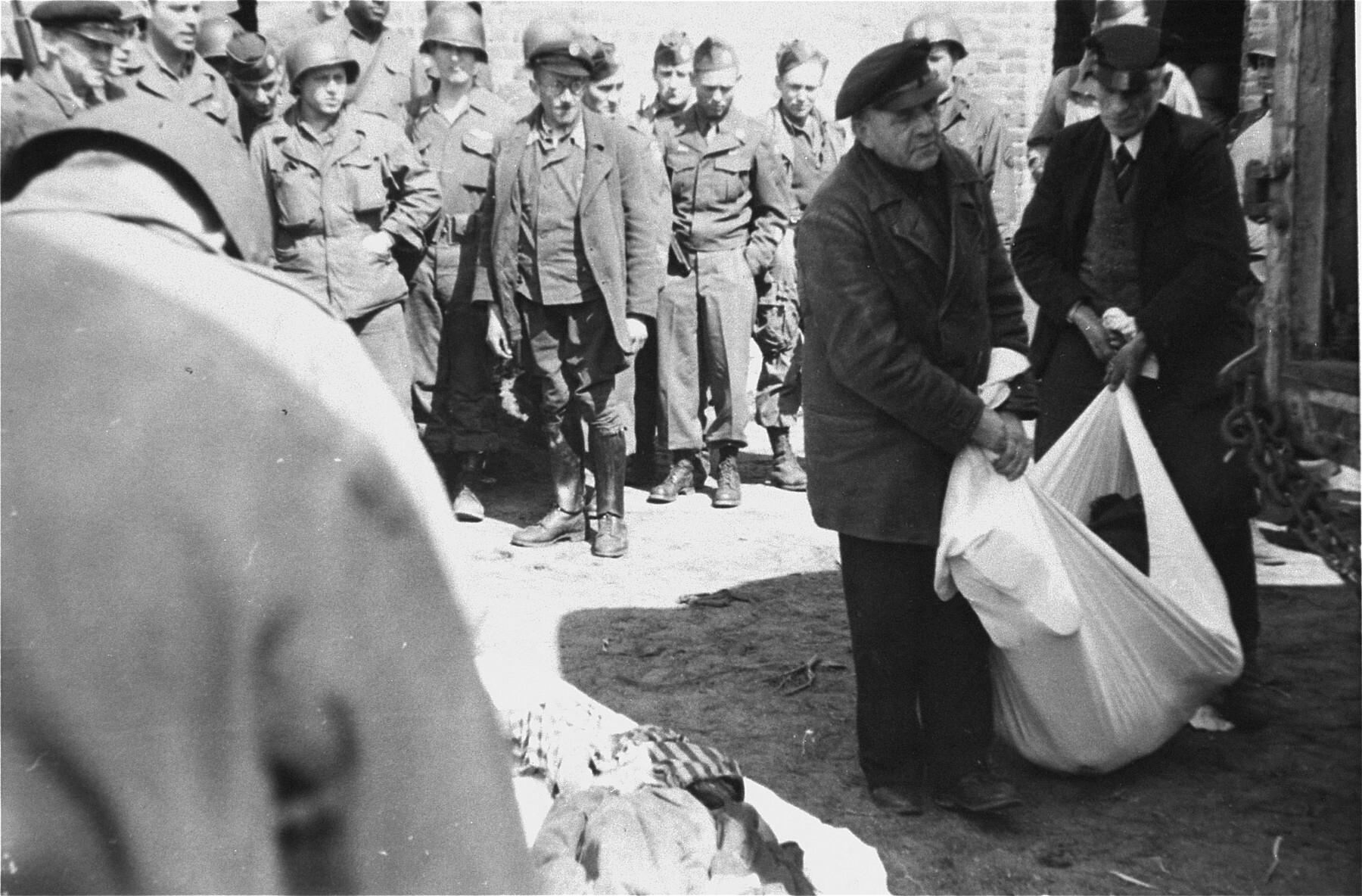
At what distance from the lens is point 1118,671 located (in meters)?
3.98

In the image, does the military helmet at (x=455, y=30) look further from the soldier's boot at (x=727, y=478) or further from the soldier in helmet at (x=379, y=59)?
the soldier's boot at (x=727, y=478)

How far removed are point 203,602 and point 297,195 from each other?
5783 mm

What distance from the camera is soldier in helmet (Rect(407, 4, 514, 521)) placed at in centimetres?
742

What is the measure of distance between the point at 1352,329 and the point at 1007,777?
5.20 feet

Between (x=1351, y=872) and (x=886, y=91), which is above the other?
(x=886, y=91)

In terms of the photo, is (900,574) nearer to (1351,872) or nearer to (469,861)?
(1351,872)

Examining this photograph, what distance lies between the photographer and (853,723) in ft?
15.5

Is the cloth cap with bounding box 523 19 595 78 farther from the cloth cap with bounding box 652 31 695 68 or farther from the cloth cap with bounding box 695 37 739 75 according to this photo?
the cloth cap with bounding box 652 31 695 68

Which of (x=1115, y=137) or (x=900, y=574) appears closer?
(x=900, y=574)

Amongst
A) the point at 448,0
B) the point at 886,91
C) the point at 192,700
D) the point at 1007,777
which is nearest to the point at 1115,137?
the point at 886,91

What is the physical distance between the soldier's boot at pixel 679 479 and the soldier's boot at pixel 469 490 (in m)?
0.90

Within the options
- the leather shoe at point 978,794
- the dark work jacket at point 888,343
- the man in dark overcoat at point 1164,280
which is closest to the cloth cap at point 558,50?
the man in dark overcoat at point 1164,280

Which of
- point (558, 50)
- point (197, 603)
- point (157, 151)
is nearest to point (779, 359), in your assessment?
point (558, 50)

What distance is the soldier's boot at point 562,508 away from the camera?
6965 mm
